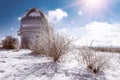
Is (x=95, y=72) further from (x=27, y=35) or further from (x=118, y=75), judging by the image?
(x=27, y=35)

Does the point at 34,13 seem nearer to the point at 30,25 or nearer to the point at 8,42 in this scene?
the point at 30,25

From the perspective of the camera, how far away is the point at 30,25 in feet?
42.0

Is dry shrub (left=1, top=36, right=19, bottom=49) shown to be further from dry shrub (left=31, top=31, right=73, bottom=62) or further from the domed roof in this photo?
dry shrub (left=31, top=31, right=73, bottom=62)

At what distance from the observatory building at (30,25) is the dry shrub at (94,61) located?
7118mm

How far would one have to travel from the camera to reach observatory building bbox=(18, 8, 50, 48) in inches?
496

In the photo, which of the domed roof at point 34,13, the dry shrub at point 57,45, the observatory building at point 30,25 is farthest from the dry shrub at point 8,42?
the dry shrub at point 57,45

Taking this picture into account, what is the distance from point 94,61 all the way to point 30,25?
8210mm

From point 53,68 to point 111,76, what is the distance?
1445mm

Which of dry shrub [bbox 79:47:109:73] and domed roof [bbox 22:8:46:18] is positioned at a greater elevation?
domed roof [bbox 22:8:46:18]

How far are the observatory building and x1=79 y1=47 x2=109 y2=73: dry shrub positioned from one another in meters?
7.12

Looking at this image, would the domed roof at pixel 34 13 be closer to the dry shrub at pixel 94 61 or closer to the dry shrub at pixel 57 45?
the dry shrub at pixel 57 45

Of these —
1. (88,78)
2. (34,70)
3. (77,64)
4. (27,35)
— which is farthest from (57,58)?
(27,35)

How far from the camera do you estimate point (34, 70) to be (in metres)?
4.92

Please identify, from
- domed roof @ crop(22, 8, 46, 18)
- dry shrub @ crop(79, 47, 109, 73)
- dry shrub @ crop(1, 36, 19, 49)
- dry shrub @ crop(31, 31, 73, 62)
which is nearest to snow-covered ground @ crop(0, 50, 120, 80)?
dry shrub @ crop(79, 47, 109, 73)
